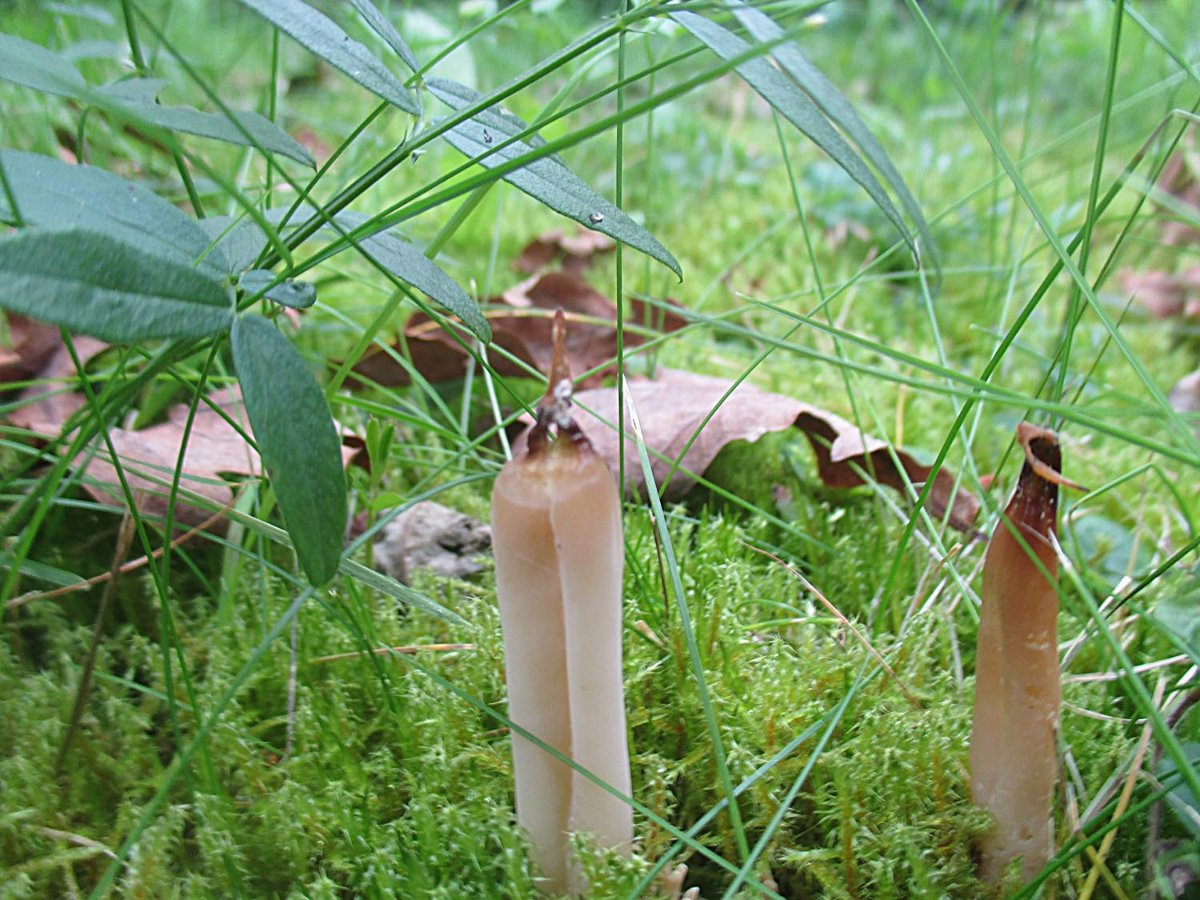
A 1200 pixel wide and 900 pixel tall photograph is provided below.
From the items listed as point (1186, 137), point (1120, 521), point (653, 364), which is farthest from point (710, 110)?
point (1120, 521)

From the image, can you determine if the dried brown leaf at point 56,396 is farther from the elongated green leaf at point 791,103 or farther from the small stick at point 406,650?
the elongated green leaf at point 791,103

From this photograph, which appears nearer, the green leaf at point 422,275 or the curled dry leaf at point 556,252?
the green leaf at point 422,275

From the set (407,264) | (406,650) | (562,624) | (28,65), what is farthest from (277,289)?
(406,650)

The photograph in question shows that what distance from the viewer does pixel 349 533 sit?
1.43 meters

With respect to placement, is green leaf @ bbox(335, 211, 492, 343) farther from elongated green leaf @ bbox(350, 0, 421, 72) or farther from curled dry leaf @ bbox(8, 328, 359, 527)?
curled dry leaf @ bbox(8, 328, 359, 527)

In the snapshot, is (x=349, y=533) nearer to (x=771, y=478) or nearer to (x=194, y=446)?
(x=194, y=446)

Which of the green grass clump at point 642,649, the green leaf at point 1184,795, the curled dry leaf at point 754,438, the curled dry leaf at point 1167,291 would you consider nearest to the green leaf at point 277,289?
the green grass clump at point 642,649

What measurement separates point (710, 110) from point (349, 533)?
11.2 ft

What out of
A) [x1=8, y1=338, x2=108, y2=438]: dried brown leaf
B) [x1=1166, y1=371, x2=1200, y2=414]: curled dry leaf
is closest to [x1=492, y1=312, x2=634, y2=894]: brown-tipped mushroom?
[x1=8, y1=338, x2=108, y2=438]: dried brown leaf

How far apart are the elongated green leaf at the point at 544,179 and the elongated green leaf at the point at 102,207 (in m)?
0.23

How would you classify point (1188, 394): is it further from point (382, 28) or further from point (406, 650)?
point (382, 28)

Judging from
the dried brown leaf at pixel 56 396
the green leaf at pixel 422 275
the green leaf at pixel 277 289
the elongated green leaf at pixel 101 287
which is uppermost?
the dried brown leaf at pixel 56 396

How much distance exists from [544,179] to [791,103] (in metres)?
0.24

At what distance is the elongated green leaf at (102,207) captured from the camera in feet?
2.52
